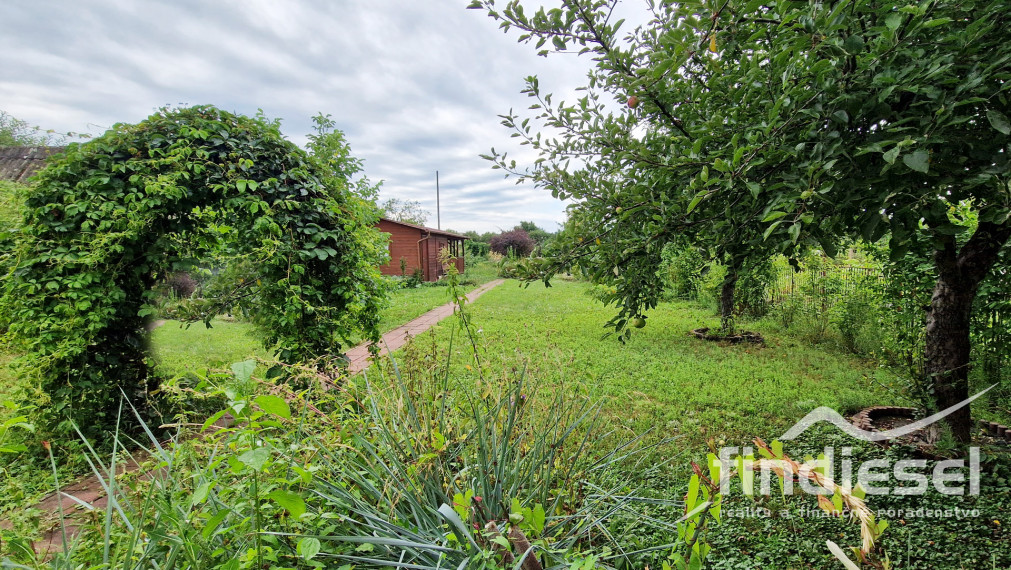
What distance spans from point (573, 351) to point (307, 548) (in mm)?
2090

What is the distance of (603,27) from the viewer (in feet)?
5.87

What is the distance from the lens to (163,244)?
346cm

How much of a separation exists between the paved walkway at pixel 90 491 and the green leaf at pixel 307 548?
519 mm

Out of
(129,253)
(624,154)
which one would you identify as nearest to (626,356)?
(624,154)

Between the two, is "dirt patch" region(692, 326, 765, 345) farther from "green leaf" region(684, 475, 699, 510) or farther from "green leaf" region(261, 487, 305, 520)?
"green leaf" region(261, 487, 305, 520)

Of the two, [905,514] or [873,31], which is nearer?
[873,31]

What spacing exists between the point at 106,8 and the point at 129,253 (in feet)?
16.4

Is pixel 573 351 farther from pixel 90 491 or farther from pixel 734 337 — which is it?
pixel 734 337

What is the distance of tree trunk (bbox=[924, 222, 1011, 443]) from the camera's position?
7.74 feet

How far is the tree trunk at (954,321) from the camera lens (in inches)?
92.9

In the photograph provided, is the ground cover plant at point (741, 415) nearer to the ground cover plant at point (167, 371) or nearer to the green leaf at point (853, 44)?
the green leaf at point (853, 44)

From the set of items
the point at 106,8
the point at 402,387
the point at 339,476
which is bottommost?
the point at 339,476

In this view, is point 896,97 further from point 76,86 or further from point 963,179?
point 76,86

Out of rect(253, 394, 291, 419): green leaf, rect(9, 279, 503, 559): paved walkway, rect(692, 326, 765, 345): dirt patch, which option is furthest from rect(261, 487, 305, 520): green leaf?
rect(692, 326, 765, 345): dirt patch
